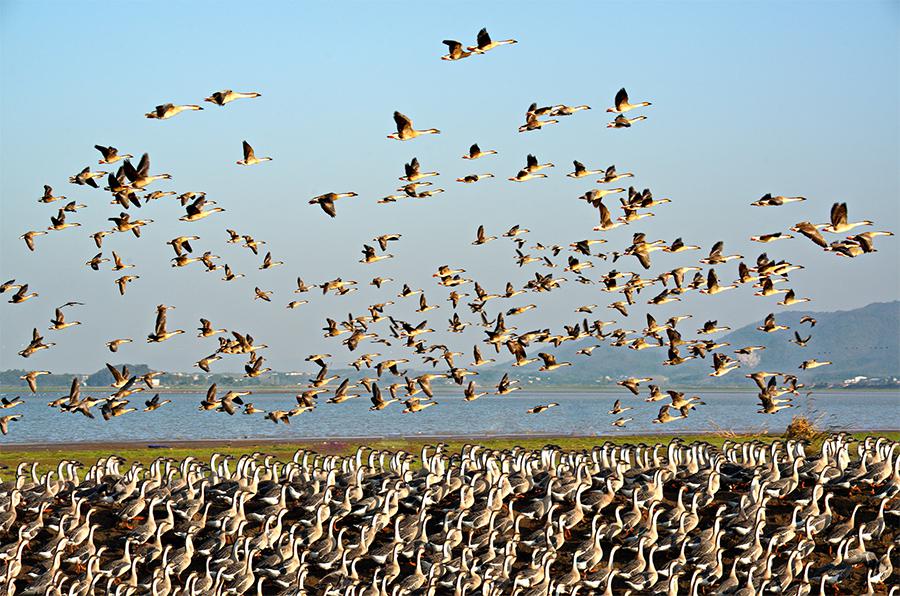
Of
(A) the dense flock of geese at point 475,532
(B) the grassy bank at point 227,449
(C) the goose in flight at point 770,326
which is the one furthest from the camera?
(B) the grassy bank at point 227,449

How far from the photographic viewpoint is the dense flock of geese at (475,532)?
29.3 metres

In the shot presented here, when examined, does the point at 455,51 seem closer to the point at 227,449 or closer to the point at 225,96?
the point at 225,96

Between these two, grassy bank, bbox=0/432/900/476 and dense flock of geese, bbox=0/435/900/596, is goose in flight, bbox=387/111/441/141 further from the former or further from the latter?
grassy bank, bbox=0/432/900/476

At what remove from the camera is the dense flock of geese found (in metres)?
A: 29.3

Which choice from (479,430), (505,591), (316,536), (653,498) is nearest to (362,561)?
(316,536)

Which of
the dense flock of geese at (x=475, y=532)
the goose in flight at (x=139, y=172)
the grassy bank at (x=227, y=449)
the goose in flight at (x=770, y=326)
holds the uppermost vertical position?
the goose in flight at (x=139, y=172)

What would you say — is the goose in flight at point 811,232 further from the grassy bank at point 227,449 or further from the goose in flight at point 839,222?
the grassy bank at point 227,449

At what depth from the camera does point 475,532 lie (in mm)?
32281

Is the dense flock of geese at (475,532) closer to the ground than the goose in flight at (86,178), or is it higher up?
closer to the ground

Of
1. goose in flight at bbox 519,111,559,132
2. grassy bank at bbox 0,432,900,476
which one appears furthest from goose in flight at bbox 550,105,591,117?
grassy bank at bbox 0,432,900,476

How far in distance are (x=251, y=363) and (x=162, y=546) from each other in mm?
11915

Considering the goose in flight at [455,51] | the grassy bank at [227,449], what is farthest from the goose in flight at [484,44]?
the grassy bank at [227,449]

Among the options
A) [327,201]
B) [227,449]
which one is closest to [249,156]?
[327,201]

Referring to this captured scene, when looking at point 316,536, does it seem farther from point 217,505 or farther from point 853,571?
point 853,571
